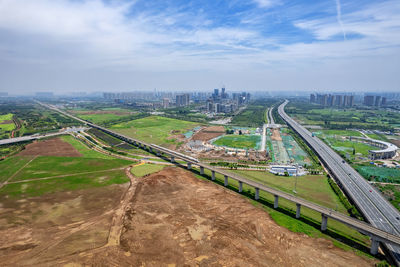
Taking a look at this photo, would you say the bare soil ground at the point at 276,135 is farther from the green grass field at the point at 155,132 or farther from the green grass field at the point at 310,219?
the green grass field at the point at 310,219

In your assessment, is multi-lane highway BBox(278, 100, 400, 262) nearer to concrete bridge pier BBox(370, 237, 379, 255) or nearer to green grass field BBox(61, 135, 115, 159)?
concrete bridge pier BBox(370, 237, 379, 255)

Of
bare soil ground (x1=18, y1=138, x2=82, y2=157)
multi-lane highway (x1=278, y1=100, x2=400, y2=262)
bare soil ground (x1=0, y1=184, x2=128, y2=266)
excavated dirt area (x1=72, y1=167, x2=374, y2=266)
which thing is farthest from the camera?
bare soil ground (x1=18, y1=138, x2=82, y2=157)

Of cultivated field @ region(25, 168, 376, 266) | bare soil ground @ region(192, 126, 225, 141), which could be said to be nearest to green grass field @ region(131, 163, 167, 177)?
cultivated field @ region(25, 168, 376, 266)

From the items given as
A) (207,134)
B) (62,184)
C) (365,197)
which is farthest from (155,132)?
(365,197)

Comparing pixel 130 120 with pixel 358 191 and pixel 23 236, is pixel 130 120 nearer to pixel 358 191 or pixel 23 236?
pixel 23 236

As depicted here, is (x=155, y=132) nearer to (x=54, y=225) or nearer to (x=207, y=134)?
(x=207, y=134)

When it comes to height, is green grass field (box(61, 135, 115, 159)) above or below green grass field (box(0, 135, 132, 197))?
above

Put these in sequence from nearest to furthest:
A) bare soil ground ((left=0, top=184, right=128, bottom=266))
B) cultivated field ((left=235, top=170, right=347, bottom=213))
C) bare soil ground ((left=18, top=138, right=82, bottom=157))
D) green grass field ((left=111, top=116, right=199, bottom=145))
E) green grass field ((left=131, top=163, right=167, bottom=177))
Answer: bare soil ground ((left=0, top=184, right=128, bottom=266)), cultivated field ((left=235, top=170, right=347, bottom=213)), green grass field ((left=131, top=163, right=167, bottom=177)), bare soil ground ((left=18, top=138, right=82, bottom=157)), green grass field ((left=111, top=116, right=199, bottom=145))
